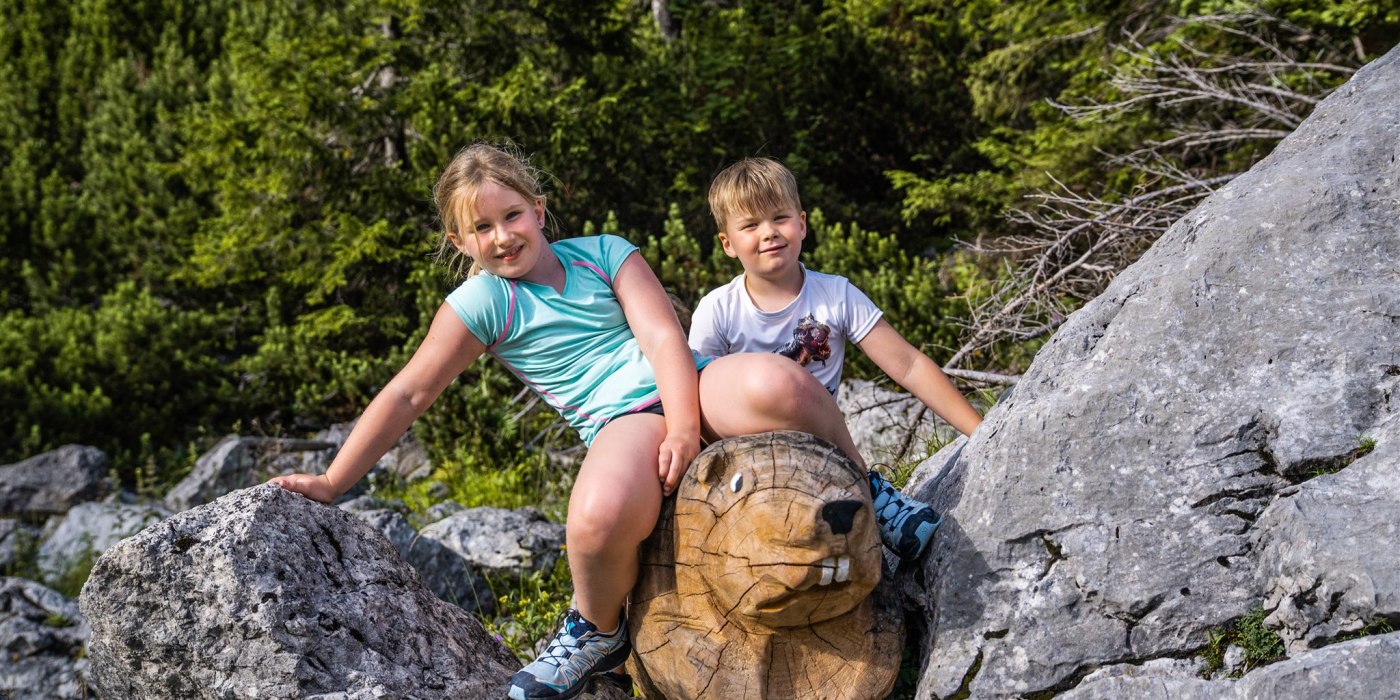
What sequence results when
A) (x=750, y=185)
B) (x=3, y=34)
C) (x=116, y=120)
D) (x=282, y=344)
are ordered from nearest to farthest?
(x=750, y=185) → (x=282, y=344) → (x=116, y=120) → (x=3, y=34)

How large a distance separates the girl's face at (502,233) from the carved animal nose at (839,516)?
3.55 feet

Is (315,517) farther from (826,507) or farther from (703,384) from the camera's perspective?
(826,507)

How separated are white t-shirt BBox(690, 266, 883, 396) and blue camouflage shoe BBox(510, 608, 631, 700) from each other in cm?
90

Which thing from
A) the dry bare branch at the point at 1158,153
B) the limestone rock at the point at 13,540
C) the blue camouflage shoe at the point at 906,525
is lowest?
the dry bare branch at the point at 1158,153

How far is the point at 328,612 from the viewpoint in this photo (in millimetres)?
2502

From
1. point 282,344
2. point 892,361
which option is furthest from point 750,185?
point 282,344

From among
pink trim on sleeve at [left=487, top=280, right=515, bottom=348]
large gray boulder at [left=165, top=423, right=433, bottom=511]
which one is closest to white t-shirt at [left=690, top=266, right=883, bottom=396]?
pink trim on sleeve at [left=487, top=280, right=515, bottom=348]

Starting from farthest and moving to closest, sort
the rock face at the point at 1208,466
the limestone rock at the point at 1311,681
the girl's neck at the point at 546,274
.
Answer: the girl's neck at the point at 546,274, the rock face at the point at 1208,466, the limestone rock at the point at 1311,681

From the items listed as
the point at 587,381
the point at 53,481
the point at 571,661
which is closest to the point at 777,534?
the point at 571,661

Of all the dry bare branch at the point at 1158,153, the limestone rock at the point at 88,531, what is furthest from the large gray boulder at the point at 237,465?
the dry bare branch at the point at 1158,153

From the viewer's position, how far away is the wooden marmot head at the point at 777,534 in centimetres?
221

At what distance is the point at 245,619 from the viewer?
239 cm

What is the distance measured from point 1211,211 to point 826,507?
1.31 metres

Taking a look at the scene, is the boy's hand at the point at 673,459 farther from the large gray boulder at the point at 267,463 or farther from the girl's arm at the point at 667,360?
the large gray boulder at the point at 267,463
